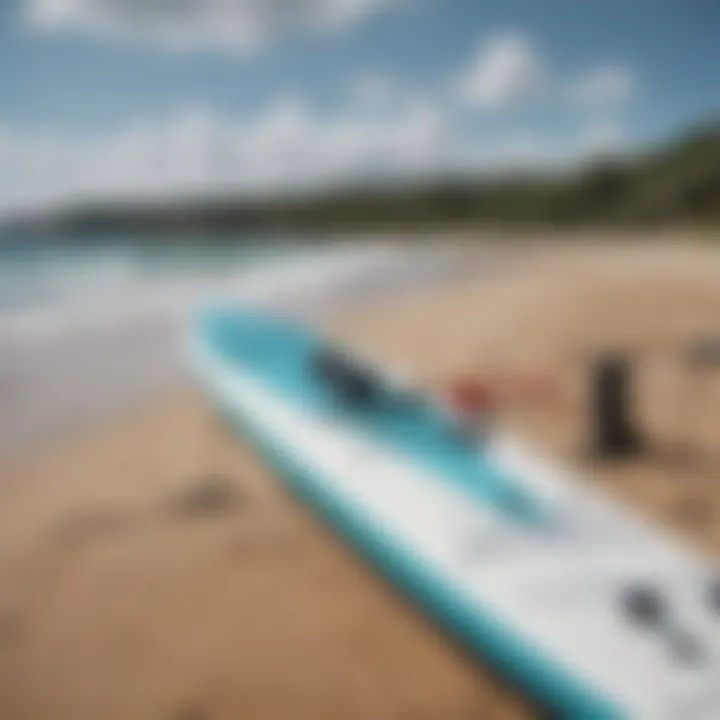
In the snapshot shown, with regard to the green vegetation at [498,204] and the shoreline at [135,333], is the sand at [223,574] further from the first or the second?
the green vegetation at [498,204]

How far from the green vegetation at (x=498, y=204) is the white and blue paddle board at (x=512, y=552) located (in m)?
0.84

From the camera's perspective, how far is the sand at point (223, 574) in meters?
1.38

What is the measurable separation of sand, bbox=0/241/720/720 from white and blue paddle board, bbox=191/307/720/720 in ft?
0.31

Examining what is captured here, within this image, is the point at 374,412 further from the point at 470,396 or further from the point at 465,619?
the point at 465,619

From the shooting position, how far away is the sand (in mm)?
1380

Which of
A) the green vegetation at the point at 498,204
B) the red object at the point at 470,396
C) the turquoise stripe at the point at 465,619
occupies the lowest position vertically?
the red object at the point at 470,396

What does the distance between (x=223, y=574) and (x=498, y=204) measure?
6.33 feet

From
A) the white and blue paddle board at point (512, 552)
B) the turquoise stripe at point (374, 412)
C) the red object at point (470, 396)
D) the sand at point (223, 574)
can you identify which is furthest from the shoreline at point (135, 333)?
the red object at point (470, 396)

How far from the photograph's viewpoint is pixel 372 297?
4.30m

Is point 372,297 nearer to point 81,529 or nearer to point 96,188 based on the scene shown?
→ point 96,188

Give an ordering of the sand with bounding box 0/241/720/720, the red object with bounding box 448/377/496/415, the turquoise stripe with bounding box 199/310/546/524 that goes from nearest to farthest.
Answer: the sand with bounding box 0/241/720/720 → the turquoise stripe with bounding box 199/310/546/524 → the red object with bounding box 448/377/496/415

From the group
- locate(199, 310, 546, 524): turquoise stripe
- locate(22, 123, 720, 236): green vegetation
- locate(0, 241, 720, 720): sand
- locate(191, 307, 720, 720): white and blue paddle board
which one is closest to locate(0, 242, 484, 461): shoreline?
locate(0, 241, 720, 720): sand

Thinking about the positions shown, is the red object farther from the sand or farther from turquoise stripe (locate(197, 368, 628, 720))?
turquoise stripe (locate(197, 368, 628, 720))

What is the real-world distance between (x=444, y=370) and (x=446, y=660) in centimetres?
136
